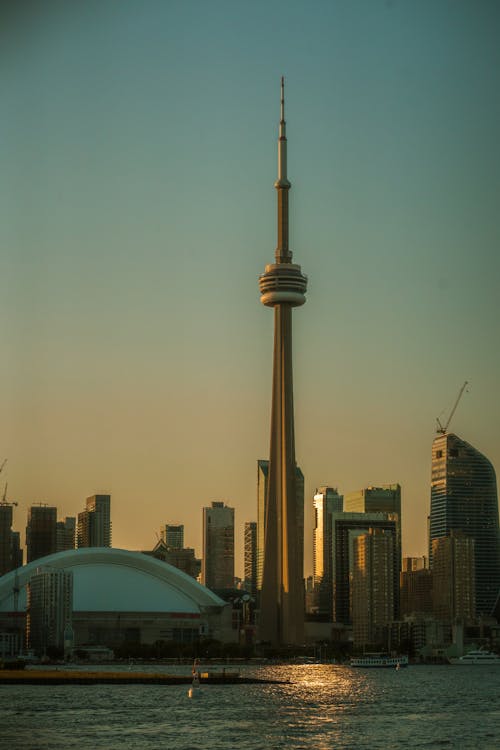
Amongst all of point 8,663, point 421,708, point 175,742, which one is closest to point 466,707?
point 421,708

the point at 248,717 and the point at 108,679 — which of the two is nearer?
the point at 248,717

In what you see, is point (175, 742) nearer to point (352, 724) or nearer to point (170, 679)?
point (352, 724)

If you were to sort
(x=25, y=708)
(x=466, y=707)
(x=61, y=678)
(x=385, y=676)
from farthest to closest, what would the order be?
(x=385, y=676) → (x=61, y=678) → (x=466, y=707) → (x=25, y=708)

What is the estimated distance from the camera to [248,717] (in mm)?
97500

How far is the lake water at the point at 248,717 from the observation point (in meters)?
82.0

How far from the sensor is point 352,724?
93812mm

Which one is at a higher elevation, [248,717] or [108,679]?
[108,679]

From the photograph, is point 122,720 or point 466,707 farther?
point 466,707

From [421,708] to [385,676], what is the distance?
67.0m

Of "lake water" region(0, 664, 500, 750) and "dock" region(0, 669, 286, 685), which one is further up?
"dock" region(0, 669, 286, 685)

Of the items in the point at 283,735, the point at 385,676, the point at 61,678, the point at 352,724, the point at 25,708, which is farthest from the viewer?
the point at 385,676

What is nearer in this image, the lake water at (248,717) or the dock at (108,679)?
the lake water at (248,717)

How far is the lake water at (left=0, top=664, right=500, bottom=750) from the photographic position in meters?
82.0

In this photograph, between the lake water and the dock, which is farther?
the dock
